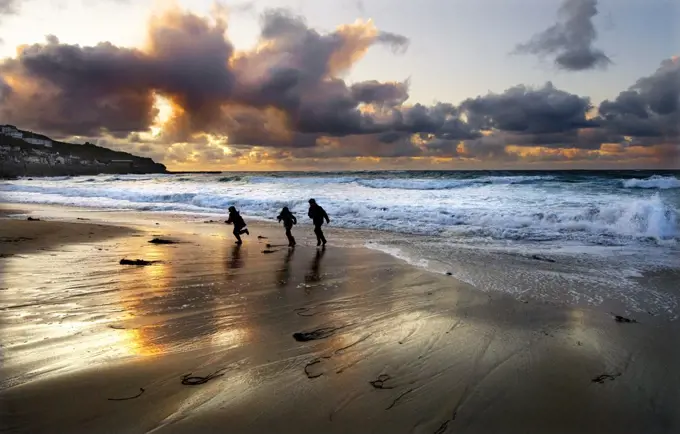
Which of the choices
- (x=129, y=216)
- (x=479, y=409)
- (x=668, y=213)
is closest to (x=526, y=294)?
(x=479, y=409)

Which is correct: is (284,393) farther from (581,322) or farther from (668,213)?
(668,213)

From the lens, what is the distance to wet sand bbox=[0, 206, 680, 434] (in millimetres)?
3359

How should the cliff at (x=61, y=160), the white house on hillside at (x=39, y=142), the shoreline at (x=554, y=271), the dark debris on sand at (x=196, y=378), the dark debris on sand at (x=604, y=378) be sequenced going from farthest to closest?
the white house on hillside at (x=39, y=142), the cliff at (x=61, y=160), the shoreline at (x=554, y=271), the dark debris on sand at (x=604, y=378), the dark debris on sand at (x=196, y=378)

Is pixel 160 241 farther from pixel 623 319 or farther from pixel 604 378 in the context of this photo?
pixel 604 378

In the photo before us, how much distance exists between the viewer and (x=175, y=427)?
315 centimetres

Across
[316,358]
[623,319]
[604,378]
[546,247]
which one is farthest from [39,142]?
[604,378]

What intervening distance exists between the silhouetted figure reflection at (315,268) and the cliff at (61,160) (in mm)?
118590

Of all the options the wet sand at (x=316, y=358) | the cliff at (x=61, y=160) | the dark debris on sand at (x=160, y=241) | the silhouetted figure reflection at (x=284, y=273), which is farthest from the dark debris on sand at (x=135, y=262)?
the cliff at (x=61, y=160)

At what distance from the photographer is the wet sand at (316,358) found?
336 cm

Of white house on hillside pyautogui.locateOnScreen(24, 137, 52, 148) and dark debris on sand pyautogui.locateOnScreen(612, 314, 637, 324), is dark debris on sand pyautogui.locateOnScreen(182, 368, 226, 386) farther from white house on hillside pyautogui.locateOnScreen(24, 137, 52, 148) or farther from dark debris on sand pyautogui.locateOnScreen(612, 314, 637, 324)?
white house on hillside pyautogui.locateOnScreen(24, 137, 52, 148)

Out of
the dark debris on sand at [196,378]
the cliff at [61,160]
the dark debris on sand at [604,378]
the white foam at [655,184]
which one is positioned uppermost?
the cliff at [61,160]

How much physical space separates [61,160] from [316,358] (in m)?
173

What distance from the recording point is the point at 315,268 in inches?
373

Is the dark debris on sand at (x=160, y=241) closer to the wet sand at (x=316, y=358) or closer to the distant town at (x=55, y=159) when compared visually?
the wet sand at (x=316, y=358)
